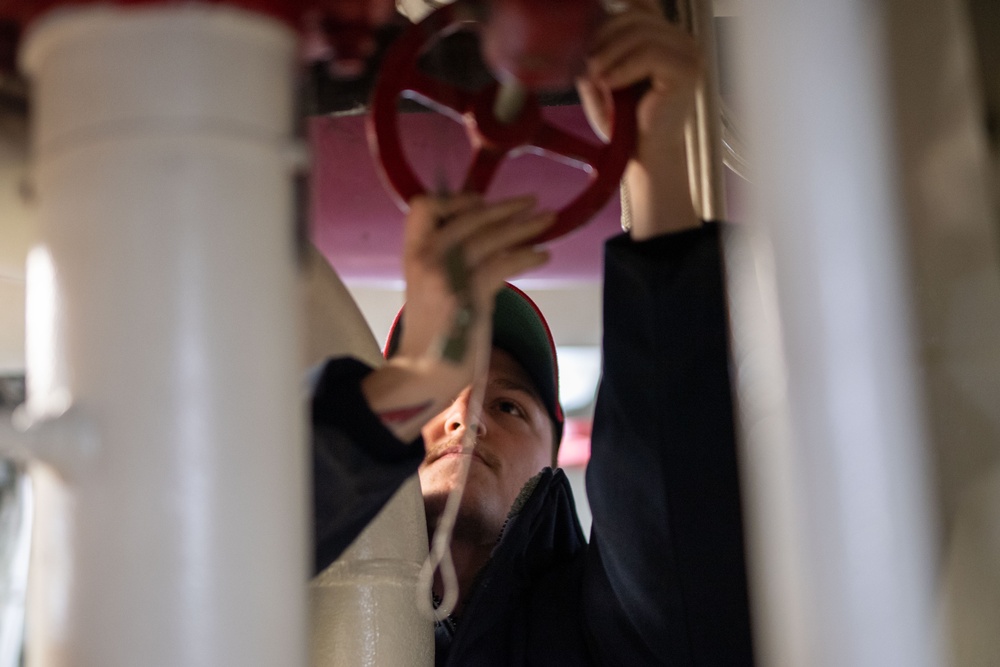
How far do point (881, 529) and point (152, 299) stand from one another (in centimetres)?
25

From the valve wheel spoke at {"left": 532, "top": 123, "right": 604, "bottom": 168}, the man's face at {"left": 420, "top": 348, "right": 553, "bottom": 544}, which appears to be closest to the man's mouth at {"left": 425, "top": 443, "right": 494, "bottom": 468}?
the man's face at {"left": 420, "top": 348, "right": 553, "bottom": 544}

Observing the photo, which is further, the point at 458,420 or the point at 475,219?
the point at 458,420

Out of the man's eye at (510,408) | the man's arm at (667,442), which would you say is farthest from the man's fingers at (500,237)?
the man's eye at (510,408)

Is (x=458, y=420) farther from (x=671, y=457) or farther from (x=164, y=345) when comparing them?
(x=164, y=345)

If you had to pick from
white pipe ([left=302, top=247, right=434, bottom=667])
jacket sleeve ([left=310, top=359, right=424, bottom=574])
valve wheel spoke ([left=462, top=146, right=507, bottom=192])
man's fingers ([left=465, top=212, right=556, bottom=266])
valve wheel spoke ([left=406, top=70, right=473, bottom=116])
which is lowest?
white pipe ([left=302, top=247, right=434, bottom=667])

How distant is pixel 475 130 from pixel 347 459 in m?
0.20

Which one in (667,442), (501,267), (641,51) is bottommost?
(667,442)

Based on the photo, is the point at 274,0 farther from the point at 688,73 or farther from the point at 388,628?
the point at 388,628

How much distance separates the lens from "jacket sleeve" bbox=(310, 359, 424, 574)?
0.58 meters

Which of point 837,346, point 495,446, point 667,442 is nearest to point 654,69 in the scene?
point 837,346

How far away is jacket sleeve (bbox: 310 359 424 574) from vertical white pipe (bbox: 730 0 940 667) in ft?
0.89

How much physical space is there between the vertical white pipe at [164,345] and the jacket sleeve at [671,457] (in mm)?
379

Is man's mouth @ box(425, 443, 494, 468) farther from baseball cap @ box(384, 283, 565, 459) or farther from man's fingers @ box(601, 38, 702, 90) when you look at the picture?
man's fingers @ box(601, 38, 702, 90)

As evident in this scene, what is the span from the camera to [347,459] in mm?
627
